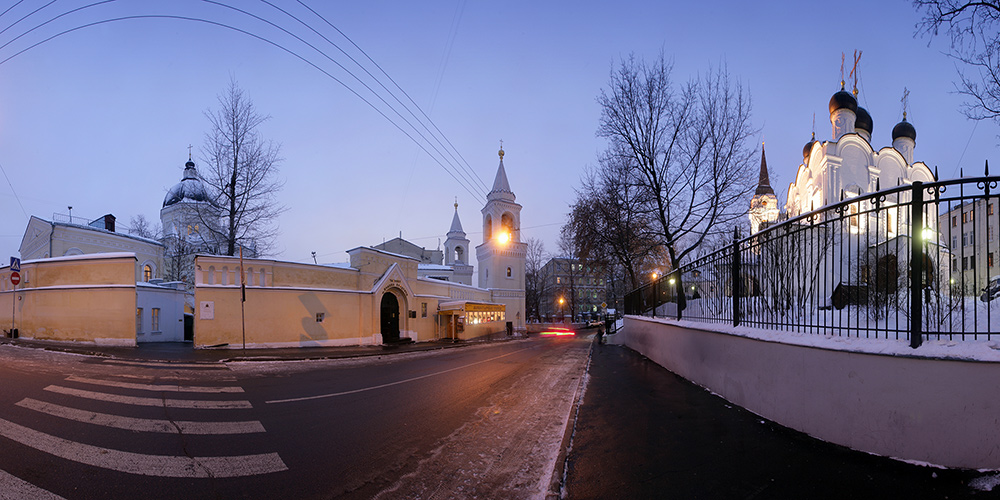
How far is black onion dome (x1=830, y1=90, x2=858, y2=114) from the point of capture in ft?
94.4

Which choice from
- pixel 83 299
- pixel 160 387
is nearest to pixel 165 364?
pixel 160 387

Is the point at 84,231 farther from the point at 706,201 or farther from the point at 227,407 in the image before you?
the point at 706,201

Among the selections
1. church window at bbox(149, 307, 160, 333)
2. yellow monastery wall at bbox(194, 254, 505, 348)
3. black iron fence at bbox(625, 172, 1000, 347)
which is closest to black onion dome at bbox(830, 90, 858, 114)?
black iron fence at bbox(625, 172, 1000, 347)

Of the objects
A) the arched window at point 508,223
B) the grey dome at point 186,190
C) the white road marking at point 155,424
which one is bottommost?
the white road marking at point 155,424

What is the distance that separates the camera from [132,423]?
5500mm

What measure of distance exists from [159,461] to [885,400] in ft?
21.5

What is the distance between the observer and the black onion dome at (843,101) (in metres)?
28.8

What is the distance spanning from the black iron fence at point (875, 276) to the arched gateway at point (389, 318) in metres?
17.6

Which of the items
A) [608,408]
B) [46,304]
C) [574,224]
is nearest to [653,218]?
[574,224]

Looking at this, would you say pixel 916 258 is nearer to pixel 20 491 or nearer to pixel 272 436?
pixel 272 436

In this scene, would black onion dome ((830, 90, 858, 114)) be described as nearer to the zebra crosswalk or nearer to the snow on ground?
the snow on ground

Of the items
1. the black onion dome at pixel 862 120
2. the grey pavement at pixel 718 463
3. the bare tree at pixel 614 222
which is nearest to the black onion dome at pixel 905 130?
the black onion dome at pixel 862 120

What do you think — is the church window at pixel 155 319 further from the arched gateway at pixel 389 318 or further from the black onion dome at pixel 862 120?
the black onion dome at pixel 862 120

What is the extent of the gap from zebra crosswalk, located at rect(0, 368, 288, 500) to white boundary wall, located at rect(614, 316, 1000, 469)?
5120 millimetres
